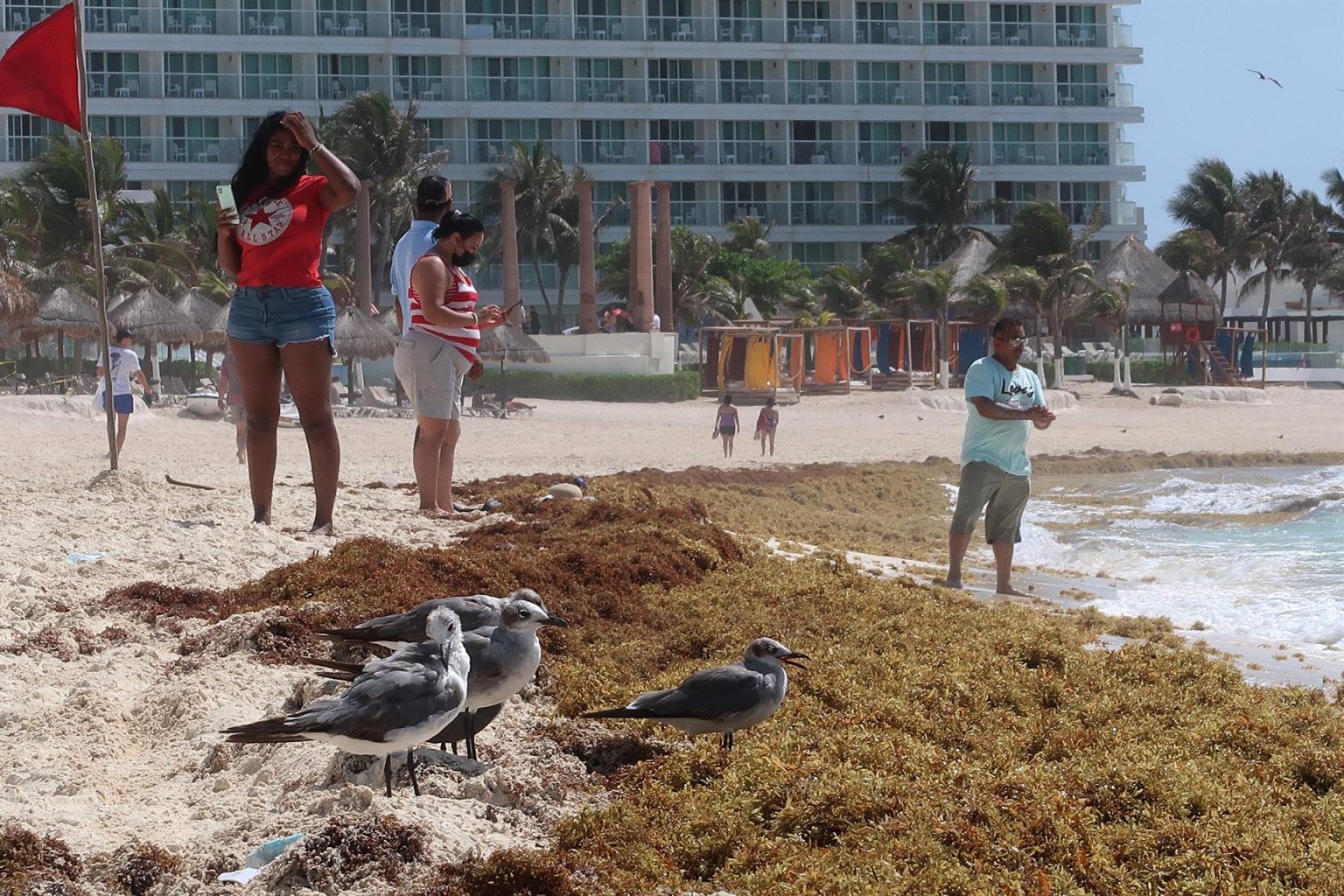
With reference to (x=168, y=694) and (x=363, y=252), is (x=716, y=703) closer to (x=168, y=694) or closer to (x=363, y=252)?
(x=168, y=694)

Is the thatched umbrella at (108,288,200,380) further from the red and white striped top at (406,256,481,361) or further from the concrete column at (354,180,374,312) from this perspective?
the red and white striped top at (406,256,481,361)

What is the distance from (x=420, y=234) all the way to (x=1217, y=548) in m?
9.95

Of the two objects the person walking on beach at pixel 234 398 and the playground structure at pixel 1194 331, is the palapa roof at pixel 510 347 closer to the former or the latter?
the person walking on beach at pixel 234 398

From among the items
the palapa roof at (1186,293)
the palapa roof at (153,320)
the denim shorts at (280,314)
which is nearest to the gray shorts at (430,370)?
the denim shorts at (280,314)

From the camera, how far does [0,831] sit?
3.92 m

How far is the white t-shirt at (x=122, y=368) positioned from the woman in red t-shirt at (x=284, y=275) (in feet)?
29.9

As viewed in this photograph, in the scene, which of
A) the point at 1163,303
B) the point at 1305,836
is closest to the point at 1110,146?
the point at 1163,303

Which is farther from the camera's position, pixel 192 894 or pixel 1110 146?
pixel 1110 146

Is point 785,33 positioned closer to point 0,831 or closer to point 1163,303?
point 1163,303

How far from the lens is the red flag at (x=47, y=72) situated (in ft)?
32.0

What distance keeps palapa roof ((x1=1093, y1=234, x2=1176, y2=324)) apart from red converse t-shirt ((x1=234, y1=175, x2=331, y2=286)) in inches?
1755

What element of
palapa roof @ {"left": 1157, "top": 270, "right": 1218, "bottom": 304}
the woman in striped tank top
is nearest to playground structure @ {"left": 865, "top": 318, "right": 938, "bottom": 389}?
palapa roof @ {"left": 1157, "top": 270, "right": 1218, "bottom": 304}

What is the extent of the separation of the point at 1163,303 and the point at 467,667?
4796cm

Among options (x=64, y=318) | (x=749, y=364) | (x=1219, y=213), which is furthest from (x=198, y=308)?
(x=1219, y=213)
